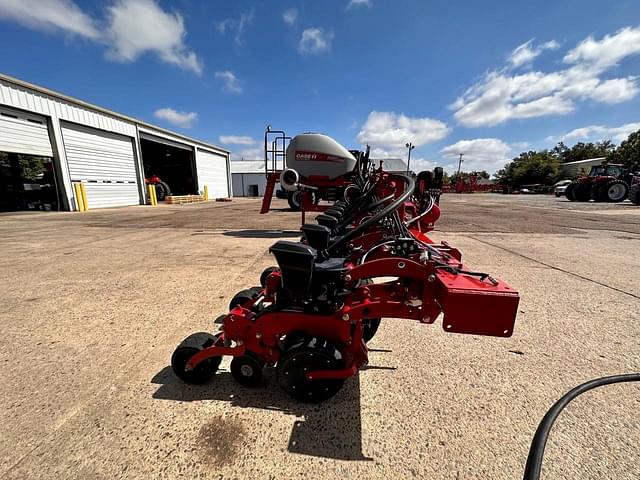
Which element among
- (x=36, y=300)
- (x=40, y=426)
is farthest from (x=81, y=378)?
(x=36, y=300)

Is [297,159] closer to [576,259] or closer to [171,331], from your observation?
[171,331]

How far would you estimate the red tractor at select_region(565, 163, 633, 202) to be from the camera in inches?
707

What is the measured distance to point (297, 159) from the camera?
729cm

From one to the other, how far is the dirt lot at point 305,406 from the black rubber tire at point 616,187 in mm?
20695

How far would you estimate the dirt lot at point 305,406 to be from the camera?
1361 mm

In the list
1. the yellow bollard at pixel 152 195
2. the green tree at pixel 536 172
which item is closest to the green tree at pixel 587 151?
the green tree at pixel 536 172

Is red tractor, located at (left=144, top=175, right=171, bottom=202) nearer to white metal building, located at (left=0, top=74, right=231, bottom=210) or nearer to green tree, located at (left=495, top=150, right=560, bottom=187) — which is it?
white metal building, located at (left=0, top=74, right=231, bottom=210)

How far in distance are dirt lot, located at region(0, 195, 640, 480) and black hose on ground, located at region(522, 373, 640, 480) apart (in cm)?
7

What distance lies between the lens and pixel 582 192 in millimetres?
19875

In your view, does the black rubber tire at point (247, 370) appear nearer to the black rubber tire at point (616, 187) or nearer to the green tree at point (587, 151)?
the black rubber tire at point (616, 187)

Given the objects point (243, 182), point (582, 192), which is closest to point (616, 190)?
point (582, 192)

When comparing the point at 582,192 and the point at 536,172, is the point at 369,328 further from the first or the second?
the point at 536,172

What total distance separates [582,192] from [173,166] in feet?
111

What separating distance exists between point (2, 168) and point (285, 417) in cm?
2457
